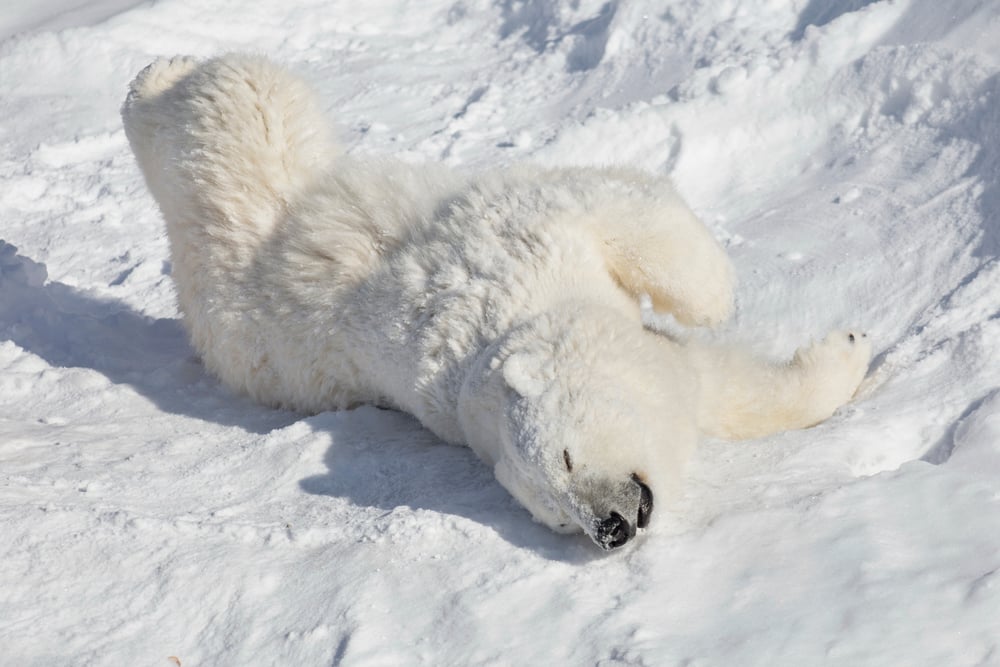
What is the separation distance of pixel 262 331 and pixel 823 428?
2230 millimetres

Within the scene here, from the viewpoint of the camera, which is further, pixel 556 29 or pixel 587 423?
pixel 556 29

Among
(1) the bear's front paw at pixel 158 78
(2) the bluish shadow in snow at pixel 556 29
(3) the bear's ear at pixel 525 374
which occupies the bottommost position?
(2) the bluish shadow in snow at pixel 556 29

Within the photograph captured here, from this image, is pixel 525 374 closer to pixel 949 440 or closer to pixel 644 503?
pixel 644 503

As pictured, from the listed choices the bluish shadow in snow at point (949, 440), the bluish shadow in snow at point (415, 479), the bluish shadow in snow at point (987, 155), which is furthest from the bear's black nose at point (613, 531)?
the bluish shadow in snow at point (987, 155)

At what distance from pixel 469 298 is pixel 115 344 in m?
2.44

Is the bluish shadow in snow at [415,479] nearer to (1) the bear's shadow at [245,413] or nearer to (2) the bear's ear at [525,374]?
(1) the bear's shadow at [245,413]

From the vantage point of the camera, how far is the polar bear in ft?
10.3

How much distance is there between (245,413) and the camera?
4.58m

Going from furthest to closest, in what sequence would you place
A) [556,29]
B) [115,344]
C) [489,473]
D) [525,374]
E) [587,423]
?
[556,29]
[115,344]
[489,473]
[525,374]
[587,423]

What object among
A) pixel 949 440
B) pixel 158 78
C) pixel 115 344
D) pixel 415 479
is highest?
pixel 158 78

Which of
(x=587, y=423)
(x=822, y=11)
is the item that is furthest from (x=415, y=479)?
(x=822, y=11)

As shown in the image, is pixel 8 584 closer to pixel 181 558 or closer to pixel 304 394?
pixel 181 558

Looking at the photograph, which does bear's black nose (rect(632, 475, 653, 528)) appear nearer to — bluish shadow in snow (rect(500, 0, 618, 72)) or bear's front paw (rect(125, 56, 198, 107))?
bear's front paw (rect(125, 56, 198, 107))

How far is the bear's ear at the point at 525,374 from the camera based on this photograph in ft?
10.4
